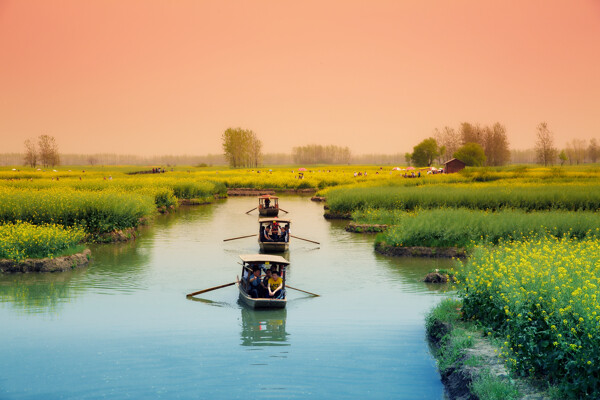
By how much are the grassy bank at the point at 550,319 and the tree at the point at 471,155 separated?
502 feet

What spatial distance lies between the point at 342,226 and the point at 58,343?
34.4 metres

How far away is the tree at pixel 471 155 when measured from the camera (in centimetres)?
16450

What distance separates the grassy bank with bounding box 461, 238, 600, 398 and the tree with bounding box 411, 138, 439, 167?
595 feet

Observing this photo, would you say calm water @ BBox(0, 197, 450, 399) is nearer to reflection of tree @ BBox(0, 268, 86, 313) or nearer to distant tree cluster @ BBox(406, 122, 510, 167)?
reflection of tree @ BBox(0, 268, 86, 313)

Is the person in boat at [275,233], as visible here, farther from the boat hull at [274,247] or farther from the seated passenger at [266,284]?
the seated passenger at [266,284]

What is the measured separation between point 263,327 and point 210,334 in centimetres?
185

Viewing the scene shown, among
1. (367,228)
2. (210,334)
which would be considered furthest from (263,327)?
(367,228)

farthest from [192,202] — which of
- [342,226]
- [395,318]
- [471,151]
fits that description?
[471,151]

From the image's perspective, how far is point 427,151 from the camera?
19425 centimetres

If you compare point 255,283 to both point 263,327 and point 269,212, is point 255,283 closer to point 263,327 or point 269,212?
point 263,327

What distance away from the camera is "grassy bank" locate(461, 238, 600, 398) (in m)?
11.0

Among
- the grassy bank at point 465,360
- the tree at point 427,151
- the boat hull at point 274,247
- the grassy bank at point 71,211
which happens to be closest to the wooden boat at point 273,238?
the boat hull at point 274,247

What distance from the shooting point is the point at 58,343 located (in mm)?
18391

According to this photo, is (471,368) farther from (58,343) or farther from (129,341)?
(58,343)
